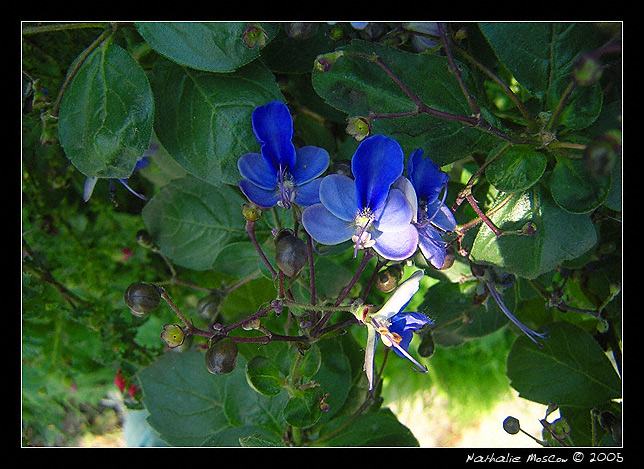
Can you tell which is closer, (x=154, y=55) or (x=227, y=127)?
(x=227, y=127)

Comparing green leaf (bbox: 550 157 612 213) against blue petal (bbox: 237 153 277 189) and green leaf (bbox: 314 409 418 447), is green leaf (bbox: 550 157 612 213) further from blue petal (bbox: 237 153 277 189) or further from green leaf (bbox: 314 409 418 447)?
green leaf (bbox: 314 409 418 447)

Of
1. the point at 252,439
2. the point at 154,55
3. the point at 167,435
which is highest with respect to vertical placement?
the point at 154,55

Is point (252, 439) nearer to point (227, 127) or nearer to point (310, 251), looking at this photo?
point (310, 251)

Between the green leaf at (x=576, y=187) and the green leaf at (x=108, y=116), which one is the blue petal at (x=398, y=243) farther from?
the green leaf at (x=108, y=116)

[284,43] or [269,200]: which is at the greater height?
[284,43]

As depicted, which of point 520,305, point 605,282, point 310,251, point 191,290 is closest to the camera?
point 310,251

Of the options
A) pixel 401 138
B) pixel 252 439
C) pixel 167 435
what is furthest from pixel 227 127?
pixel 167 435

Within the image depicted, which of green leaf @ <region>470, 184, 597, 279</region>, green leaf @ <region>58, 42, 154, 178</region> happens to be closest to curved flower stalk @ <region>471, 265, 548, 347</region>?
green leaf @ <region>470, 184, 597, 279</region>
